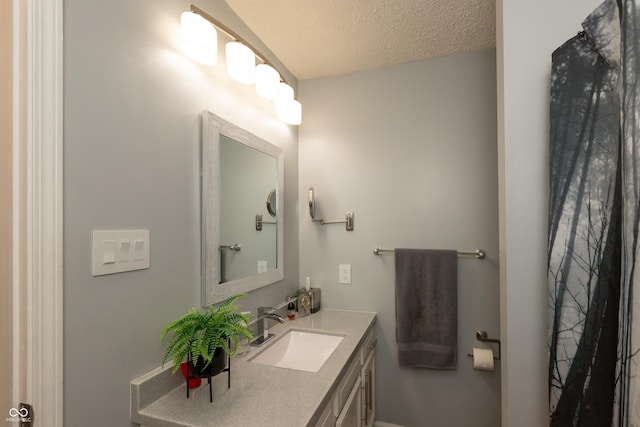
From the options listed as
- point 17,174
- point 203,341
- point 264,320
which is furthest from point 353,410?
point 17,174

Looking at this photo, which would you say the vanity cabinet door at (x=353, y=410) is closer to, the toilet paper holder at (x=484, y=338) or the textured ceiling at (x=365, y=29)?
the toilet paper holder at (x=484, y=338)

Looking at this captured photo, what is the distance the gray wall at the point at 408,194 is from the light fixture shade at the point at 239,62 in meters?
0.76

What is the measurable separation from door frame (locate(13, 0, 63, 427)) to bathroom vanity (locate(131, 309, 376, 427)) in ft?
0.82

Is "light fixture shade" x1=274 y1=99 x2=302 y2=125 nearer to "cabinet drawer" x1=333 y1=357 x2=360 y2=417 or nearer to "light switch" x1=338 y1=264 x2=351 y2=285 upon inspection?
"light switch" x1=338 y1=264 x2=351 y2=285

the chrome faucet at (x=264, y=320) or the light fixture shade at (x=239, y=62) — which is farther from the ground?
the light fixture shade at (x=239, y=62)

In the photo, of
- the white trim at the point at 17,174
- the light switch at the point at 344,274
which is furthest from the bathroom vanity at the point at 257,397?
the light switch at the point at 344,274

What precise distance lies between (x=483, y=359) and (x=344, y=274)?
2.97 feet

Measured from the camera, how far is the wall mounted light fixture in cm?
102

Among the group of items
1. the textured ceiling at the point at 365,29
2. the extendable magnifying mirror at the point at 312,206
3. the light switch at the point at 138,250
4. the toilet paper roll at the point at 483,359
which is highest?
the textured ceiling at the point at 365,29

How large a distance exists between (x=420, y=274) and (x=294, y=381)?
3.26 ft

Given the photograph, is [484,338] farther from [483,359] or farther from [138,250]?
[138,250]

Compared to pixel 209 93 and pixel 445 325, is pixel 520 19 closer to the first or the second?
pixel 209 93

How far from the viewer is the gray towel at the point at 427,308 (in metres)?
1.61

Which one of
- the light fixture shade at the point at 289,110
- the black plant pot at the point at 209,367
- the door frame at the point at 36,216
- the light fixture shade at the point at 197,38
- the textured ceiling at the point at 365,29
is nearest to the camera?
the door frame at the point at 36,216
